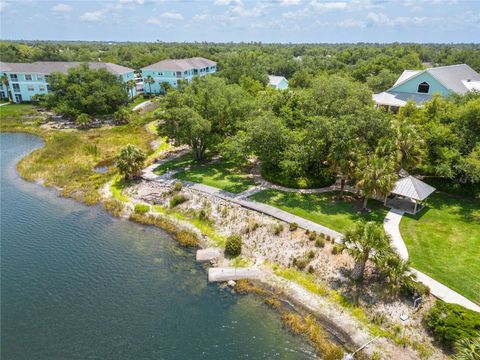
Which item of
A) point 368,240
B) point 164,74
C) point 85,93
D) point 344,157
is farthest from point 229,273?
point 164,74

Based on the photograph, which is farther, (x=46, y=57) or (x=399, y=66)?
(x=46, y=57)

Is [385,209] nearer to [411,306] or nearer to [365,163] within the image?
[365,163]

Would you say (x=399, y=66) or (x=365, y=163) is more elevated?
(x=399, y=66)

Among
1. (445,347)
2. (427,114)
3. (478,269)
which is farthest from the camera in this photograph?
(427,114)

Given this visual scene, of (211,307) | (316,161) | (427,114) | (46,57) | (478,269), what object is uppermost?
(46,57)

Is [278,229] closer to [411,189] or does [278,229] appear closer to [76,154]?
[411,189]

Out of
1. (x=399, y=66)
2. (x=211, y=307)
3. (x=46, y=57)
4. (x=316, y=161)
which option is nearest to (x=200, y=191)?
(x=316, y=161)

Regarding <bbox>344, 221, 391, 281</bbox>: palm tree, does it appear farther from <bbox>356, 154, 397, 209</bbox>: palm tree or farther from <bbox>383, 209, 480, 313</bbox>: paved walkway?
<bbox>356, 154, 397, 209</bbox>: palm tree
